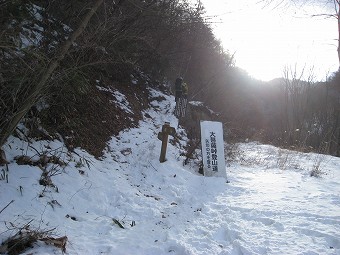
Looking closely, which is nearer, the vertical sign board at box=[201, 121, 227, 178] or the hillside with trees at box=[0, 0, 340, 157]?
the hillside with trees at box=[0, 0, 340, 157]

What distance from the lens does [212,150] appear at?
21.9ft

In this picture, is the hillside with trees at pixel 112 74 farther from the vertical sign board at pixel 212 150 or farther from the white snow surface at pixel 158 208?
the vertical sign board at pixel 212 150

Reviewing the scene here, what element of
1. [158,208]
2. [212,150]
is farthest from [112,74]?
[158,208]

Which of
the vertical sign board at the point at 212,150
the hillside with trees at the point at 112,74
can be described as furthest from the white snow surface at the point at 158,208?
the hillside with trees at the point at 112,74

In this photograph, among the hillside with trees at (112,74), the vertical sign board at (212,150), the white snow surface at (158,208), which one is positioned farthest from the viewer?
the vertical sign board at (212,150)

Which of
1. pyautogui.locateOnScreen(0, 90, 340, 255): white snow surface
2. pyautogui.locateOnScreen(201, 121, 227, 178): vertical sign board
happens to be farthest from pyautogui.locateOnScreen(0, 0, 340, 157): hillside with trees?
pyautogui.locateOnScreen(201, 121, 227, 178): vertical sign board

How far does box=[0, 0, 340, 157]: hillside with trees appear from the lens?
338 cm

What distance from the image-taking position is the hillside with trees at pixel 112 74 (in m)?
3.38

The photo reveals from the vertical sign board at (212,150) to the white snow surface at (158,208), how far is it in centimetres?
30

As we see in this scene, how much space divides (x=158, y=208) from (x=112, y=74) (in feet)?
22.9

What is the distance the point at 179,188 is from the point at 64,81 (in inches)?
109

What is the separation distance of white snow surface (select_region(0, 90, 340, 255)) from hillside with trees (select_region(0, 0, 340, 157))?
64 centimetres

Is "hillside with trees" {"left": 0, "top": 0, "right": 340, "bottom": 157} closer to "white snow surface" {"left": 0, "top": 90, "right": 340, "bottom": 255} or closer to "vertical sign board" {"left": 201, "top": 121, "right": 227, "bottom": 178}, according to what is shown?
"white snow surface" {"left": 0, "top": 90, "right": 340, "bottom": 255}

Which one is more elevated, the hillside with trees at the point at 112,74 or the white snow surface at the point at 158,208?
the hillside with trees at the point at 112,74
